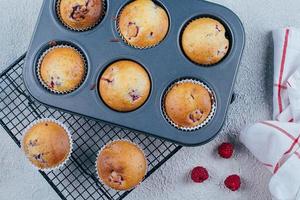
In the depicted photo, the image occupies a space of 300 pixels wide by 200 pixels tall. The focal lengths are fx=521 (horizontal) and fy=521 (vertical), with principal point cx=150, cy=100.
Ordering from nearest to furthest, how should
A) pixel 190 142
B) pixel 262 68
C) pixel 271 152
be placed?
pixel 190 142 < pixel 271 152 < pixel 262 68

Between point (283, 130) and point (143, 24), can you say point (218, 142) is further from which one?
point (143, 24)

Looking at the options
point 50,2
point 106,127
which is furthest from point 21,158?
point 50,2

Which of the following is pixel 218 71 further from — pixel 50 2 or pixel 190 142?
pixel 50 2

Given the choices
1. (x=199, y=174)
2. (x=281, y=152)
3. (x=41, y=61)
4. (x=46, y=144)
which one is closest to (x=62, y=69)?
(x=41, y=61)

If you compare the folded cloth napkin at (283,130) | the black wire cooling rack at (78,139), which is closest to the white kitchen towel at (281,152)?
the folded cloth napkin at (283,130)

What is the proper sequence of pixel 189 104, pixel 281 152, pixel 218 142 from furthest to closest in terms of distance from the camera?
pixel 218 142 → pixel 281 152 → pixel 189 104

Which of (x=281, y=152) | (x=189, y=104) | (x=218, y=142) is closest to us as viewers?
(x=189, y=104)
